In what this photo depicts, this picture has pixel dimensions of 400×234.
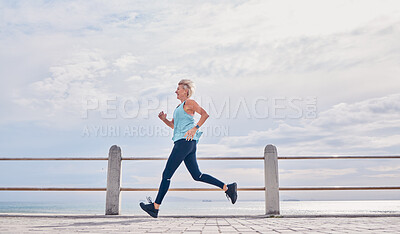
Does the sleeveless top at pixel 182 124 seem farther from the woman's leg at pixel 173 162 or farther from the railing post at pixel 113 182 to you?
the railing post at pixel 113 182

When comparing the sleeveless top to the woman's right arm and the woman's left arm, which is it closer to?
the woman's left arm

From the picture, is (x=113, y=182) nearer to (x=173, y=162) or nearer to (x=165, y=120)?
(x=165, y=120)

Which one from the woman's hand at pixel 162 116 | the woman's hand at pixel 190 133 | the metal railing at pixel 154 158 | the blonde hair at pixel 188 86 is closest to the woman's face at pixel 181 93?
the blonde hair at pixel 188 86

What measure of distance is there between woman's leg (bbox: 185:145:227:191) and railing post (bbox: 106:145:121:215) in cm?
165

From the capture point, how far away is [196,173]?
15.2 feet

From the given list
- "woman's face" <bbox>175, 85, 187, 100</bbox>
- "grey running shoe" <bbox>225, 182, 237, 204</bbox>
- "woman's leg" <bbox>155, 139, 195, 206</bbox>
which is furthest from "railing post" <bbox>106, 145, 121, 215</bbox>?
"grey running shoe" <bbox>225, 182, 237, 204</bbox>

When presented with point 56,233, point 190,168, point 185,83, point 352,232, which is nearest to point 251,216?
point 190,168

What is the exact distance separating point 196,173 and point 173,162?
36cm

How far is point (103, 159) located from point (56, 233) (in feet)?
9.74

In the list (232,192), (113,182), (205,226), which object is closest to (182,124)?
(232,192)

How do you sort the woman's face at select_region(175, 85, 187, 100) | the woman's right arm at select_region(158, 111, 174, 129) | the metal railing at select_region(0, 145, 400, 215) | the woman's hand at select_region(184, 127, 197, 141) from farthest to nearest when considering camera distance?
the metal railing at select_region(0, 145, 400, 215)
the woman's right arm at select_region(158, 111, 174, 129)
the woman's face at select_region(175, 85, 187, 100)
the woman's hand at select_region(184, 127, 197, 141)

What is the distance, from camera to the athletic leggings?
450cm

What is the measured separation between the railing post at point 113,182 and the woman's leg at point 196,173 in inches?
64.9

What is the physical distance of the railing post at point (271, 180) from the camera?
5609 millimetres
